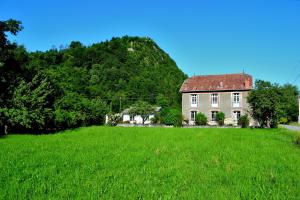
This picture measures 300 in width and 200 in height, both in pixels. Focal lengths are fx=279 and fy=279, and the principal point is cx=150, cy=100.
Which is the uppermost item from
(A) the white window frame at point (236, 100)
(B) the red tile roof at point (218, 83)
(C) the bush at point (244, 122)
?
(B) the red tile roof at point (218, 83)

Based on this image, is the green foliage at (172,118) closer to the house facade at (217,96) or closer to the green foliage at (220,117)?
the house facade at (217,96)

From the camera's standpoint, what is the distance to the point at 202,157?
11516mm

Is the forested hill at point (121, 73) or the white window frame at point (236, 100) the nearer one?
the white window frame at point (236, 100)

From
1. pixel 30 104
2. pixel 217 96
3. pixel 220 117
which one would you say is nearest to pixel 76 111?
pixel 30 104

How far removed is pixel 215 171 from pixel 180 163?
1632 millimetres

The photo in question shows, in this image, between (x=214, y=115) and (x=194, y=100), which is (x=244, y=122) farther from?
(x=194, y=100)

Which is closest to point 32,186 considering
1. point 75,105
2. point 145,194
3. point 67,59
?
point 145,194

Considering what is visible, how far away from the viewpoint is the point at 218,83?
156 ft

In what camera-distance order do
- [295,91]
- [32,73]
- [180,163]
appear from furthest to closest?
[295,91] → [32,73] → [180,163]

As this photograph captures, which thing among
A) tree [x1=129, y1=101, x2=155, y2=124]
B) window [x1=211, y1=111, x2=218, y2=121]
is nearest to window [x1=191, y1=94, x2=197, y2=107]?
window [x1=211, y1=111, x2=218, y2=121]

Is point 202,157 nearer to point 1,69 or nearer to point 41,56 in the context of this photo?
point 1,69

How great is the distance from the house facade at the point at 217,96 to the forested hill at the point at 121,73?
47.5 feet

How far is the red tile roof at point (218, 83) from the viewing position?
1789 inches

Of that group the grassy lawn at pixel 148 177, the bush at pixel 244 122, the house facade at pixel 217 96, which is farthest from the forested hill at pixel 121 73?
the grassy lawn at pixel 148 177
